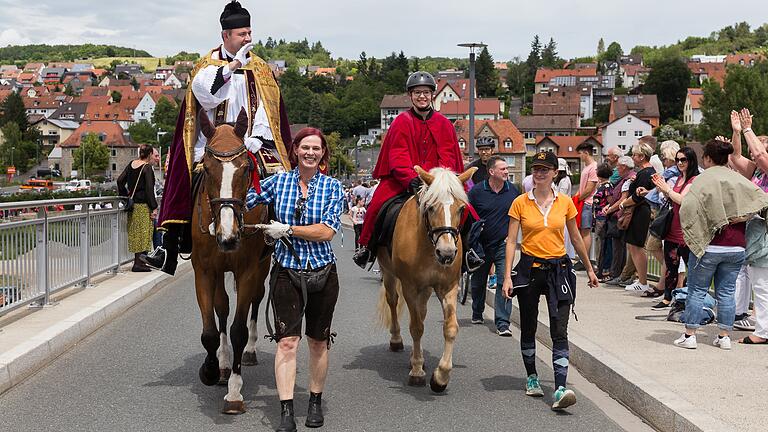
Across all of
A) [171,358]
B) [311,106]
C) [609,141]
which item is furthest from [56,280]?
[311,106]

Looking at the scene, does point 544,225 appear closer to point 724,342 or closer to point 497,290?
point 724,342

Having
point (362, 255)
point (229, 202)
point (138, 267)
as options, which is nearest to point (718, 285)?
point (362, 255)

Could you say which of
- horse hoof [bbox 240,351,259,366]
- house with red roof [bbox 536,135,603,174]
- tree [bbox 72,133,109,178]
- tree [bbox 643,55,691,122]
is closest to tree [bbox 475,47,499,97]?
tree [bbox 643,55,691,122]

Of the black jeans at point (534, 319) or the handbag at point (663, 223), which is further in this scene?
the handbag at point (663, 223)

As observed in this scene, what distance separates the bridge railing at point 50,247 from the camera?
409 inches

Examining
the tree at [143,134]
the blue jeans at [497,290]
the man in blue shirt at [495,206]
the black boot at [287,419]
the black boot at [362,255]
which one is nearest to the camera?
the black boot at [287,419]

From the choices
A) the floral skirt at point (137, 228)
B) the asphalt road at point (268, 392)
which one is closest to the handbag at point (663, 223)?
the asphalt road at point (268, 392)

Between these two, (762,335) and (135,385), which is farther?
(762,335)

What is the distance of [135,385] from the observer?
774cm

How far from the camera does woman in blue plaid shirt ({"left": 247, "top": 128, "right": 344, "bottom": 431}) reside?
20.9 feet

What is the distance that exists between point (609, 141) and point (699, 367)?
13407 cm

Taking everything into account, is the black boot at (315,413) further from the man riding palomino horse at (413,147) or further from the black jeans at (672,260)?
the black jeans at (672,260)

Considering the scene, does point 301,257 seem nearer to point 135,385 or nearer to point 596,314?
point 135,385

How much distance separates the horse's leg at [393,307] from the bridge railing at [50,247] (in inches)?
176
